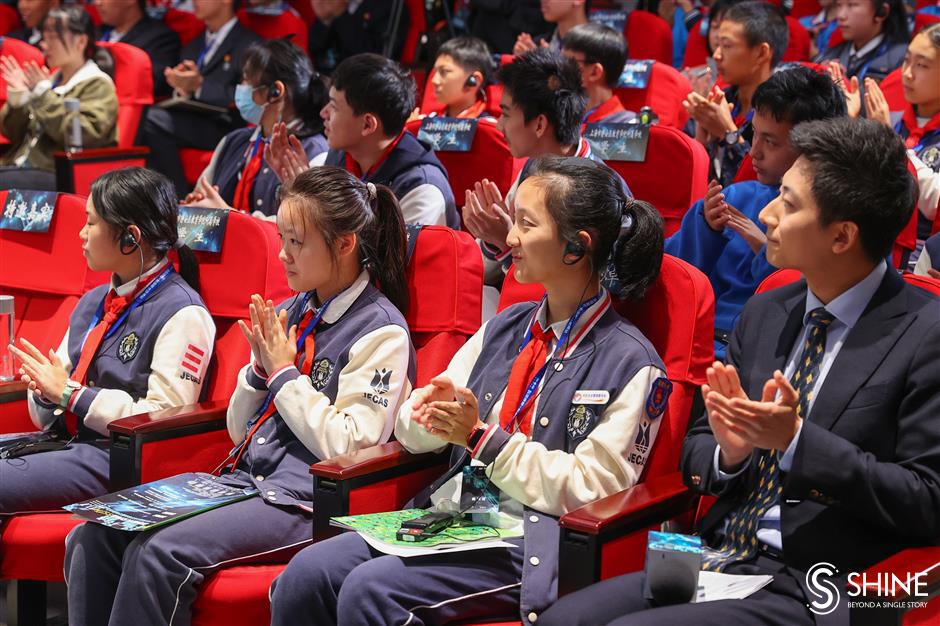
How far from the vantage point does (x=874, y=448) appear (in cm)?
201

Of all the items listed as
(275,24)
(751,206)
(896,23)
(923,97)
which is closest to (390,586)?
(751,206)

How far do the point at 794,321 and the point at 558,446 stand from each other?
537 millimetres

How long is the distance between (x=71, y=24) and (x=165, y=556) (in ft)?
13.5

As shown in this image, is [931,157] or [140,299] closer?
[140,299]

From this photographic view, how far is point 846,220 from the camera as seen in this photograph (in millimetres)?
2043

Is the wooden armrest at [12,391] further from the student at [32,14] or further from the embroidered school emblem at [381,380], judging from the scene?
the student at [32,14]

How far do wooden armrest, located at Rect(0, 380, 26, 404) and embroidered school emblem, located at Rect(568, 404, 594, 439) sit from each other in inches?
65.7

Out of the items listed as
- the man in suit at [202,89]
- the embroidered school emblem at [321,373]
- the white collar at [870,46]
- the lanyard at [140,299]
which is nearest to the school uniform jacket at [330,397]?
the embroidered school emblem at [321,373]

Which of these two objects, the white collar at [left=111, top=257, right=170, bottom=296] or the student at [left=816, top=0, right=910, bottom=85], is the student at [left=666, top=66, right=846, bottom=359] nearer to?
the white collar at [left=111, top=257, right=170, bottom=296]

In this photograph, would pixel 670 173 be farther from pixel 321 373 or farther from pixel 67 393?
pixel 67 393

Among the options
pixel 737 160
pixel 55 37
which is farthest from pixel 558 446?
pixel 55 37

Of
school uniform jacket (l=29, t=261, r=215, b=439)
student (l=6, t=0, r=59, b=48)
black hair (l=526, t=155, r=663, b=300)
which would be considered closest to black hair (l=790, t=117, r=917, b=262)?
black hair (l=526, t=155, r=663, b=300)

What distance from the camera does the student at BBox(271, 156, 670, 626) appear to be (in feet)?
7.26

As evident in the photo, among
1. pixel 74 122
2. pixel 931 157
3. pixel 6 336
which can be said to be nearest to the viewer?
pixel 6 336
